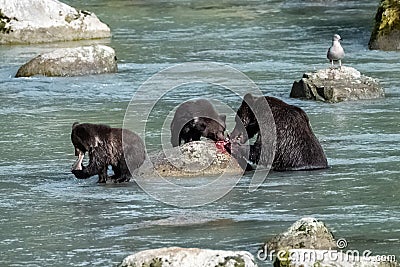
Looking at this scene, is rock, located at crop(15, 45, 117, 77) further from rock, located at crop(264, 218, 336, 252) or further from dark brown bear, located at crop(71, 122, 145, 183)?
rock, located at crop(264, 218, 336, 252)

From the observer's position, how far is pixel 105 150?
35.0 feet

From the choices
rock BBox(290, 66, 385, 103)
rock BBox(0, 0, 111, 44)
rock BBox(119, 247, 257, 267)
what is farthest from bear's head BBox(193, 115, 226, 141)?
rock BBox(0, 0, 111, 44)

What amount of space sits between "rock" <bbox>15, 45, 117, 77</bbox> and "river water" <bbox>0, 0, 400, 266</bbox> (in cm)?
30

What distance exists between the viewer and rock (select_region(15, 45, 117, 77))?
1862cm

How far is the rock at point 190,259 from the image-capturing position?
6625 mm

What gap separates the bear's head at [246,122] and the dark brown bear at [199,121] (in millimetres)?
154

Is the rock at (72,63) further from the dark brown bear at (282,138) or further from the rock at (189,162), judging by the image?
the rock at (189,162)

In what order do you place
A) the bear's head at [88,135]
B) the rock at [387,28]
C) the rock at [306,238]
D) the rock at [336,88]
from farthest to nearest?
the rock at [387,28], the rock at [336,88], the bear's head at [88,135], the rock at [306,238]

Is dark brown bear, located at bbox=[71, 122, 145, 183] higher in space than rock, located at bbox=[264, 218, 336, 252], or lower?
higher

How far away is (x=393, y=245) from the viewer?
8148 mm

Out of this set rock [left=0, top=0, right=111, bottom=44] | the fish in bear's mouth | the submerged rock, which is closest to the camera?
the submerged rock

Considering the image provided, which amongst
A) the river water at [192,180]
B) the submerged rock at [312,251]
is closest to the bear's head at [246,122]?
the river water at [192,180]

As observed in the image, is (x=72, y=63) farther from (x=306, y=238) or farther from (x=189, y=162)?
(x=306, y=238)

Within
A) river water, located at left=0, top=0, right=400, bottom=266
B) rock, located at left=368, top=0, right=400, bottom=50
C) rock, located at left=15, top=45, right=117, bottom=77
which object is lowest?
Result: river water, located at left=0, top=0, right=400, bottom=266
